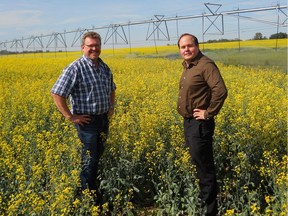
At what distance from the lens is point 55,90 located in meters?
3.83

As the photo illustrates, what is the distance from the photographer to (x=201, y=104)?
3.62 metres

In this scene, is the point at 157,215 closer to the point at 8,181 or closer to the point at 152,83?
the point at 8,181

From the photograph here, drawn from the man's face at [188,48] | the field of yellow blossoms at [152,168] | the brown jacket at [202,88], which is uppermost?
the man's face at [188,48]

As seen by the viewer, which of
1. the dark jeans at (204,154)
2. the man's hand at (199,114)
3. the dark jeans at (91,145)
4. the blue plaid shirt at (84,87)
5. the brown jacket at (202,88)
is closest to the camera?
the brown jacket at (202,88)

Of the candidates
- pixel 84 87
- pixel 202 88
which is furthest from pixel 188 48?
pixel 84 87

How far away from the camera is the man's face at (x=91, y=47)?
385cm

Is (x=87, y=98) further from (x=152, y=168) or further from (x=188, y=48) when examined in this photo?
(x=152, y=168)

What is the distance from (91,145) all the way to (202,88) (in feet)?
4.48

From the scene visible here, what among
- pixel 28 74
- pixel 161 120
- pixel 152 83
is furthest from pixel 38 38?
pixel 161 120

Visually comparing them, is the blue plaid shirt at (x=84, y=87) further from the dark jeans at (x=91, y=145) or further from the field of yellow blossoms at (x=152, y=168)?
the field of yellow blossoms at (x=152, y=168)

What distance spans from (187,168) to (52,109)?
168 inches

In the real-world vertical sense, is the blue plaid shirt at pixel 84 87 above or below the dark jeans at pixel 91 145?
above

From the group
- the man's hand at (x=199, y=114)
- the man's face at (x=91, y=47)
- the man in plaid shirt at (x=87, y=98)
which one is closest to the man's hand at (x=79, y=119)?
the man in plaid shirt at (x=87, y=98)

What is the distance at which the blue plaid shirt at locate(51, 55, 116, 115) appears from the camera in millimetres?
3827
